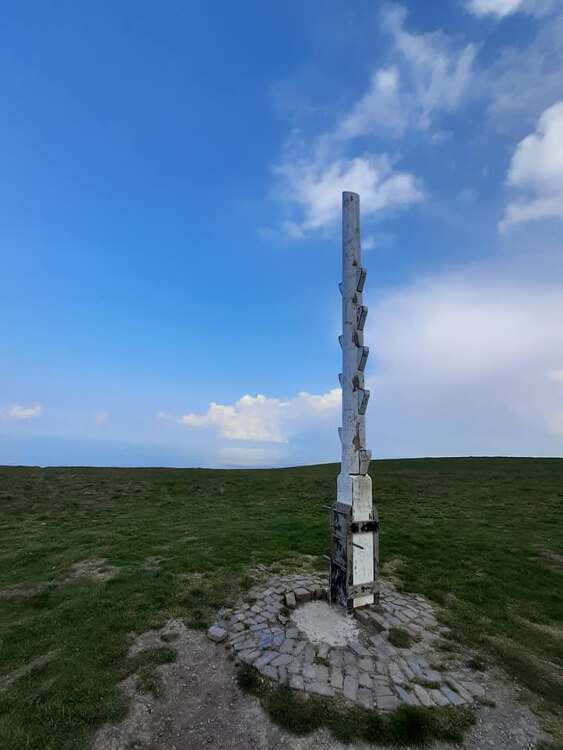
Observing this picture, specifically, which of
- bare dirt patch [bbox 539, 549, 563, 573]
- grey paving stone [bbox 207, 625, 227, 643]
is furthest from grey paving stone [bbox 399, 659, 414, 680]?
bare dirt patch [bbox 539, 549, 563, 573]

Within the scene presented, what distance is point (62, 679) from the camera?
7.15m

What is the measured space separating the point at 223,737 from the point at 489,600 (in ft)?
28.5

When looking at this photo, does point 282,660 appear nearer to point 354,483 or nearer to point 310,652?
Result: point 310,652

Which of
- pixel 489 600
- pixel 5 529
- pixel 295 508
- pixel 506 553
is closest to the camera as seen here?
pixel 489 600

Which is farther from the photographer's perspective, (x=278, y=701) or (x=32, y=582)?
(x=32, y=582)

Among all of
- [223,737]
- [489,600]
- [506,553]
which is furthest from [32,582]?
[506,553]

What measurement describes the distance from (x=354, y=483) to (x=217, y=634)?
14.8ft

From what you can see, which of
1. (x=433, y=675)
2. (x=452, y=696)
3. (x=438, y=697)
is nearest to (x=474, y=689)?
(x=452, y=696)

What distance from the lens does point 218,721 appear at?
6.33 m

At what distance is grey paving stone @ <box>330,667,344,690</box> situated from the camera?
22.9 feet

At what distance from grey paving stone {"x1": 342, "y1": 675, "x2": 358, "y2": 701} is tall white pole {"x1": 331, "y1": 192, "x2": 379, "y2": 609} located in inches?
96.6

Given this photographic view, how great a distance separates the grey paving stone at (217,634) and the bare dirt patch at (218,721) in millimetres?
770

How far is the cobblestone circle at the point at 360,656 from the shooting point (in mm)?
6914

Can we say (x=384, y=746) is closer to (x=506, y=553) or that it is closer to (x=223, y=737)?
(x=223, y=737)
